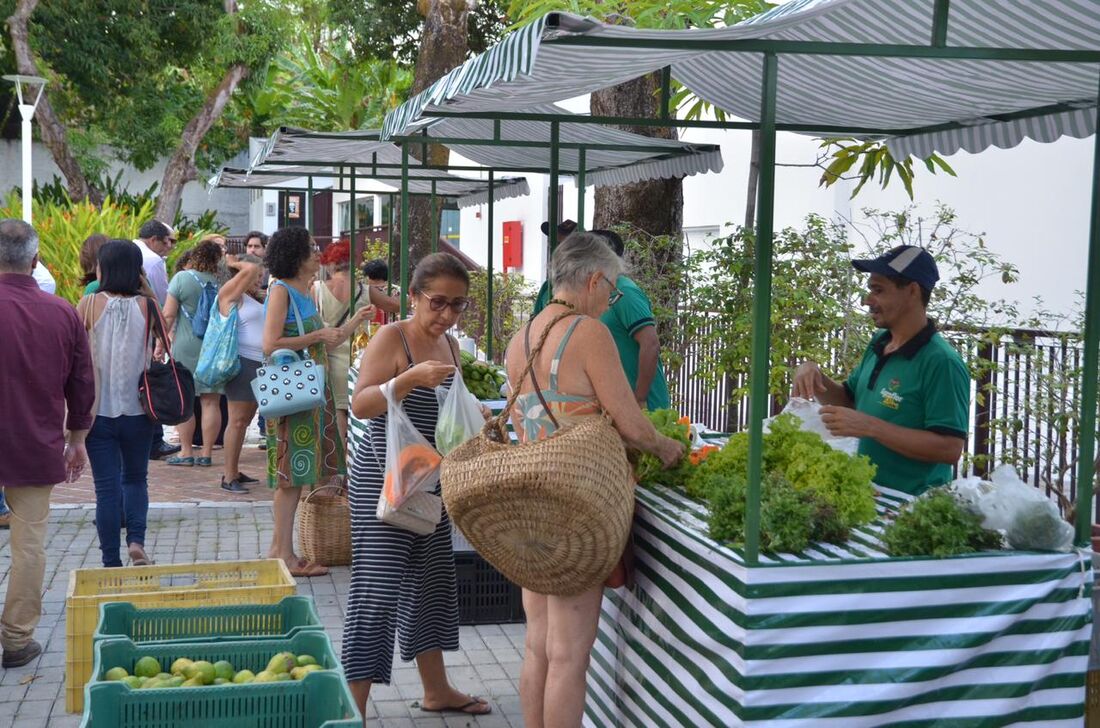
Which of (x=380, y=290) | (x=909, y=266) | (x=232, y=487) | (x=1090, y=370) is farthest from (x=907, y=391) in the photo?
(x=232, y=487)

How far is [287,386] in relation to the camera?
6.86 meters

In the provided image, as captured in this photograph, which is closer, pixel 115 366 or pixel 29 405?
pixel 29 405

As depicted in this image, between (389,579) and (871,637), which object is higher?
(871,637)

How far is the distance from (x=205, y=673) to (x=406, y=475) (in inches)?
45.9

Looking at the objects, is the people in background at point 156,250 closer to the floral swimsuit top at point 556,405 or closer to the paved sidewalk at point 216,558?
the paved sidewalk at point 216,558

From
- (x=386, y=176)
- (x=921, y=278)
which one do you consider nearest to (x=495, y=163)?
(x=386, y=176)

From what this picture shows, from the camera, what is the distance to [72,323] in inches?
225

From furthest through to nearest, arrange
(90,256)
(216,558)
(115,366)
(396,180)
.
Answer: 1. (396,180)
2. (90,256)
3. (216,558)
4. (115,366)

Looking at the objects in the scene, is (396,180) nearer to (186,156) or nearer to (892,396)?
(892,396)

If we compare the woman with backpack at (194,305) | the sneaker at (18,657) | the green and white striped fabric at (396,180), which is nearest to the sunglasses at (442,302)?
the sneaker at (18,657)

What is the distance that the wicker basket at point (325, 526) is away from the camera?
300 inches

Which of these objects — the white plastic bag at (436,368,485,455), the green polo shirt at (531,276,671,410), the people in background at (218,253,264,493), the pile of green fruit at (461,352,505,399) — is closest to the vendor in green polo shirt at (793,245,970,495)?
the white plastic bag at (436,368,485,455)

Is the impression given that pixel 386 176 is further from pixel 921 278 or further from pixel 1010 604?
pixel 1010 604

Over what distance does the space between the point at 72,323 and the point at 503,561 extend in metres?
2.92
